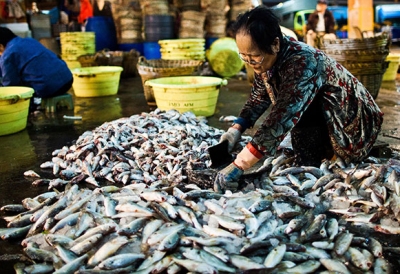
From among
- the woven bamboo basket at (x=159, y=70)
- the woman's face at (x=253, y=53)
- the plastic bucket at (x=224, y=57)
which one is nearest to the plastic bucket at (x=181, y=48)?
the plastic bucket at (x=224, y=57)

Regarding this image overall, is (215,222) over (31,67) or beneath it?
beneath

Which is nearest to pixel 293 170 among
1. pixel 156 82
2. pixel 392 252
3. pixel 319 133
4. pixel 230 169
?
pixel 319 133

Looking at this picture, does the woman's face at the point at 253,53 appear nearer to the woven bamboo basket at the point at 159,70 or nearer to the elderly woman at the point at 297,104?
the elderly woman at the point at 297,104

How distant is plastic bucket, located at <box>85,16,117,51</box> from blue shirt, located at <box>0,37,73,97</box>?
685cm

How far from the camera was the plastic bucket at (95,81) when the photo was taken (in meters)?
9.31

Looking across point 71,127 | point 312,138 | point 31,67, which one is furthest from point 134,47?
point 312,138

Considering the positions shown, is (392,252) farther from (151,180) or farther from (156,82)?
(156,82)

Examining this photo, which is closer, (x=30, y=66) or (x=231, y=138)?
(x=231, y=138)

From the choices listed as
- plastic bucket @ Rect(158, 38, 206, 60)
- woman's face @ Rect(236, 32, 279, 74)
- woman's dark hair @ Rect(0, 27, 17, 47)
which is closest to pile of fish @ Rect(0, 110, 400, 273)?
woman's face @ Rect(236, 32, 279, 74)

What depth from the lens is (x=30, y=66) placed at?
23.8 ft

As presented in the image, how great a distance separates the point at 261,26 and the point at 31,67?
5.38 m

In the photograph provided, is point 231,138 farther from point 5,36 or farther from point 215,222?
point 5,36

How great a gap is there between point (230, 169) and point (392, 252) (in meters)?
1.24

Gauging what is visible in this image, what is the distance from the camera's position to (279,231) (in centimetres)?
290
